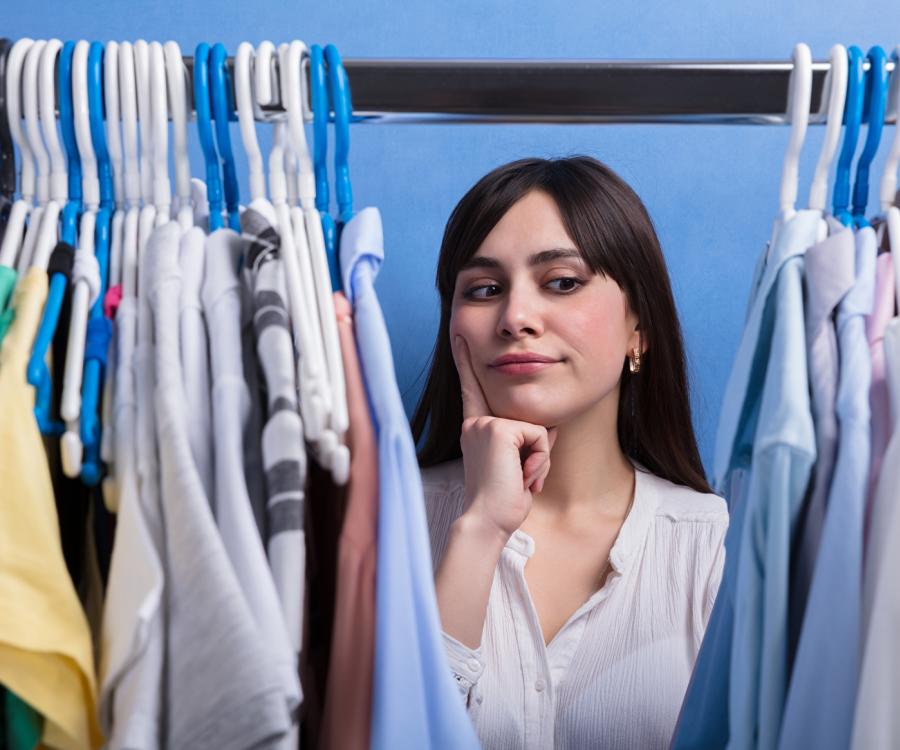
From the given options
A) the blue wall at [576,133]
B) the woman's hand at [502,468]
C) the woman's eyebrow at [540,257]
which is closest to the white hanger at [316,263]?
the woman's hand at [502,468]

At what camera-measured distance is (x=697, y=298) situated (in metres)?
1.62

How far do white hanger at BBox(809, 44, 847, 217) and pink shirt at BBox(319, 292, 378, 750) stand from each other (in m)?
0.39

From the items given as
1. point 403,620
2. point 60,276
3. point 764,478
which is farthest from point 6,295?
point 764,478

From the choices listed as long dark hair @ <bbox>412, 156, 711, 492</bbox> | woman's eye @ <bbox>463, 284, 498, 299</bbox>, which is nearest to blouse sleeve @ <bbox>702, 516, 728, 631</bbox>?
long dark hair @ <bbox>412, 156, 711, 492</bbox>

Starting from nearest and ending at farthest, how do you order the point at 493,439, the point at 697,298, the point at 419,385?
the point at 493,439 → the point at 697,298 → the point at 419,385

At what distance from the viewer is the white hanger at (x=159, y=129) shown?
2.64 ft

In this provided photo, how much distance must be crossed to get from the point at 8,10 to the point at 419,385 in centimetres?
82

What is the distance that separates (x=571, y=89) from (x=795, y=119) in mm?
173

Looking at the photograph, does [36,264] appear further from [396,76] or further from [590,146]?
[590,146]

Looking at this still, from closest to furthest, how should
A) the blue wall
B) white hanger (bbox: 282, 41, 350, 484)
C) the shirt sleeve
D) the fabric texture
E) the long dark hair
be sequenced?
1. the fabric texture
2. white hanger (bbox: 282, 41, 350, 484)
3. the shirt sleeve
4. the long dark hair
5. the blue wall

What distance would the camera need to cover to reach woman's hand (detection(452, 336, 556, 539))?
118cm

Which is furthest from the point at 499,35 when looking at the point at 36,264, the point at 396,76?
the point at 36,264

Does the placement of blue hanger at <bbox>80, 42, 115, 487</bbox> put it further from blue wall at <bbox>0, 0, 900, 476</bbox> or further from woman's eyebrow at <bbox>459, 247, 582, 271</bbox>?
blue wall at <bbox>0, 0, 900, 476</bbox>

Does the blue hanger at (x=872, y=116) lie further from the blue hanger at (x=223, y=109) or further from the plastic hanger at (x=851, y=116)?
the blue hanger at (x=223, y=109)
